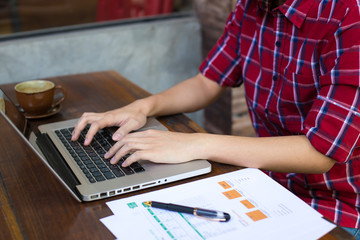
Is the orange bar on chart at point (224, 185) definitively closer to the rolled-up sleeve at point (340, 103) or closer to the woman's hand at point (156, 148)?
the woman's hand at point (156, 148)

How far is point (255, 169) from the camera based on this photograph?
91 cm

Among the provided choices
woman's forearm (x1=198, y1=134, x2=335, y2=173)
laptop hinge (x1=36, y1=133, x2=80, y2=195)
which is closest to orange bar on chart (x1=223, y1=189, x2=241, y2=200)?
woman's forearm (x1=198, y1=134, x2=335, y2=173)

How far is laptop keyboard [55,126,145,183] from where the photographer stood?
2.83ft

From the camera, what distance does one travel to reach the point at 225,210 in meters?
0.75

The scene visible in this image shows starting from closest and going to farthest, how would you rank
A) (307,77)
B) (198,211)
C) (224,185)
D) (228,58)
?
(198,211) → (224,185) → (307,77) → (228,58)

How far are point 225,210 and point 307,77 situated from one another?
435mm

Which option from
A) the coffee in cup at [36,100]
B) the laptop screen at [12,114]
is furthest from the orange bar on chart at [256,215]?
the coffee in cup at [36,100]

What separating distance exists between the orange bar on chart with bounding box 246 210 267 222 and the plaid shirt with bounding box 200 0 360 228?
0.78 feet

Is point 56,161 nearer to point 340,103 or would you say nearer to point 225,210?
point 225,210

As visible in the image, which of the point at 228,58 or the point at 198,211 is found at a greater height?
the point at 228,58

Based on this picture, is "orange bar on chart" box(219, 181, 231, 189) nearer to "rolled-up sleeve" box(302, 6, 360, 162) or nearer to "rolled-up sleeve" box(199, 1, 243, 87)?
"rolled-up sleeve" box(302, 6, 360, 162)

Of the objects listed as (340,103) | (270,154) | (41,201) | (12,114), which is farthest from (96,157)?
(340,103)

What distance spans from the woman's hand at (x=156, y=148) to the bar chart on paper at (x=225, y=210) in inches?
3.1

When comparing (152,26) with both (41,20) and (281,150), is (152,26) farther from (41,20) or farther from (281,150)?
(281,150)
